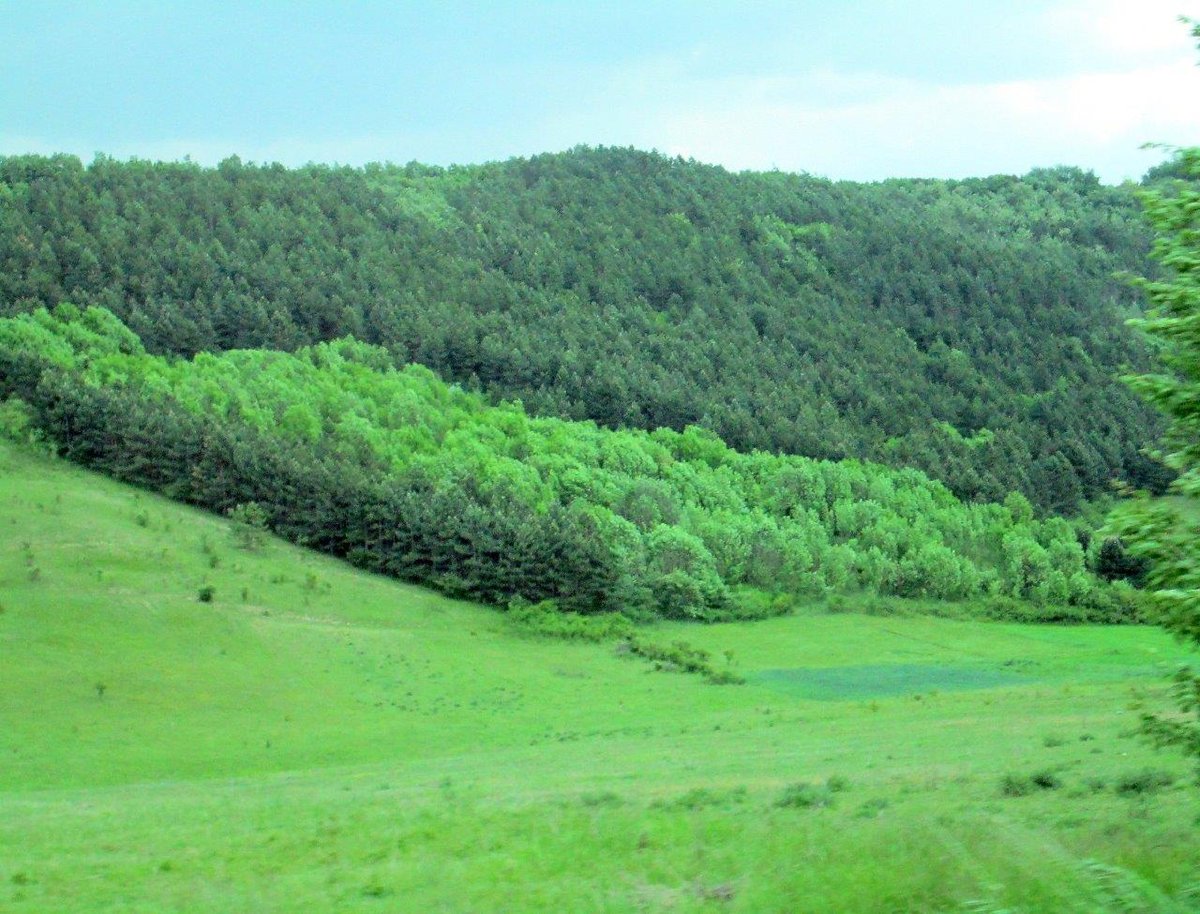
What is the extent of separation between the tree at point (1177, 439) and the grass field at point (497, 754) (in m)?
2.13

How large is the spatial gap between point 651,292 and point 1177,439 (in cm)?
15874

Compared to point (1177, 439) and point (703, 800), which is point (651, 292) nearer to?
point (703, 800)

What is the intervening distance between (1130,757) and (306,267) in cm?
13156

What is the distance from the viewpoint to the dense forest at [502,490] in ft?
264

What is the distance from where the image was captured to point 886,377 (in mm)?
154750

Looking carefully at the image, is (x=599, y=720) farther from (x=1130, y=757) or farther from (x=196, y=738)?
(x=1130, y=757)

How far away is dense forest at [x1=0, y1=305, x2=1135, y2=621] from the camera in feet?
264

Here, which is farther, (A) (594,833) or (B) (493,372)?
(B) (493,372)

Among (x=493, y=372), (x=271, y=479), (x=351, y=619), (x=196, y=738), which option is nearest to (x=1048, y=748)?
(x=196, y=738)

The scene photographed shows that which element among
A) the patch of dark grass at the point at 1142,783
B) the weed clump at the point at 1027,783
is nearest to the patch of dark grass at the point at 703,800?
the weed clump at the point at 1027,783

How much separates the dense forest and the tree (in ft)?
211

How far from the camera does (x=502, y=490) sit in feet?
296

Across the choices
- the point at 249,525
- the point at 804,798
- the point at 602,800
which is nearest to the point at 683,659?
the point at 249,525

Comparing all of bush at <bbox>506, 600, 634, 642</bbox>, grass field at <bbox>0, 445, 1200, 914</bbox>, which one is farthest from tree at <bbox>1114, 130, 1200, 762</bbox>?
bush at <bbox>506, 600, 634, 642</bbox>
